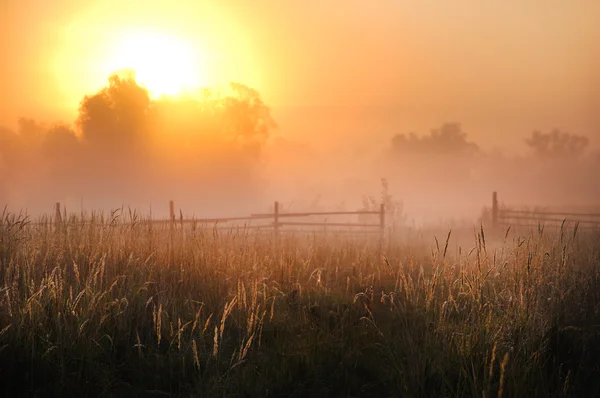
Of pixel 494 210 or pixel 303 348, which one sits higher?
pixel 494 210

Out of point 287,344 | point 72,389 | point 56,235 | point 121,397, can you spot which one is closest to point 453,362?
point 287,344

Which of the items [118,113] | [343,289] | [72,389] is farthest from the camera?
[118,113]

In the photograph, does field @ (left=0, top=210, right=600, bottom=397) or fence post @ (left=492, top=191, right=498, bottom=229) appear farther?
fence post @ (left=492, top=191, right=498, bottom=229)

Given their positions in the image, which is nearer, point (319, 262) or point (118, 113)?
point (319, 262)

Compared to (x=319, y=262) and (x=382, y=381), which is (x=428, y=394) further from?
(x=319, y=262)

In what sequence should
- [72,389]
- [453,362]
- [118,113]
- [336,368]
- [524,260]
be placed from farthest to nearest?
1. [118,113]
2. [524,260]
3. [336,368]
4. [453,362]
5. [72,389]

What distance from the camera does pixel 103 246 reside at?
5.90 meters

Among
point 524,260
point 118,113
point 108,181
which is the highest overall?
point 118,113

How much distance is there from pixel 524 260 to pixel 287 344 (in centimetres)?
237

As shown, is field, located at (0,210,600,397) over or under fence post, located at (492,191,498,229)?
under

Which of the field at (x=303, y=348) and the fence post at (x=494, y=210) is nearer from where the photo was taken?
the field at (x=303, y=348)

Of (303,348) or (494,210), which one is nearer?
(303,348)

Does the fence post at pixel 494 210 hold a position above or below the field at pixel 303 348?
above

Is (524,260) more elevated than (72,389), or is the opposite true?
(524,260)
